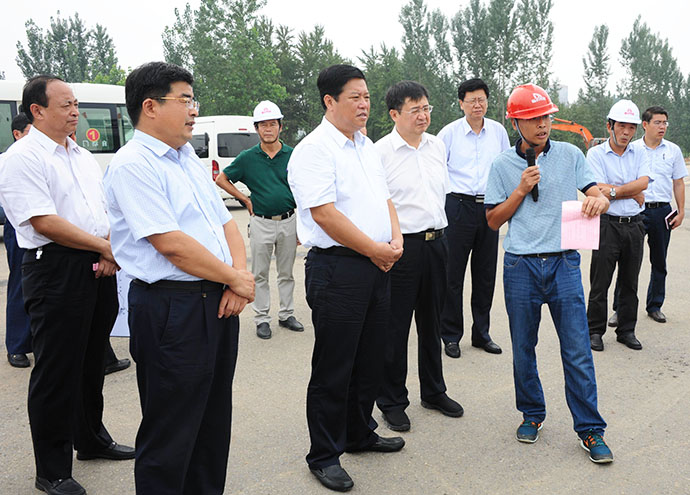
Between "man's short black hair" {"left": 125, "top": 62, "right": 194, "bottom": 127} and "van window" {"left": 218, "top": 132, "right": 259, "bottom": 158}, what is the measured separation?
16.5 meters

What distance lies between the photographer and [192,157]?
2.53 meters

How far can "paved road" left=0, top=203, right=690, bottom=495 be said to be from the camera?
311 centimetres

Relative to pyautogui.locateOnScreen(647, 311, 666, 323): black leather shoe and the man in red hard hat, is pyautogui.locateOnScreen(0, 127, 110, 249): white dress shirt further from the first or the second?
pyautogui.locateOnScreen(647, 311, 666, 323): black leather shoe

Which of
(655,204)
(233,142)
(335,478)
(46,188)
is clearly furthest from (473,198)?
(233,142)

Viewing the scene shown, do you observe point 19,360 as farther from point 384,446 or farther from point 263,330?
point 384,446

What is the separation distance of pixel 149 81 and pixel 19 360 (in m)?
3.69

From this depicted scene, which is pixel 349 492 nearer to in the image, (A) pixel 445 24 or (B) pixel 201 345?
(B) pixel 201 345

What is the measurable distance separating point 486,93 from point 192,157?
341 centimetres

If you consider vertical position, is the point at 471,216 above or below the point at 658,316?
above

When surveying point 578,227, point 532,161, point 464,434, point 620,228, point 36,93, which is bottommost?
point 464,434

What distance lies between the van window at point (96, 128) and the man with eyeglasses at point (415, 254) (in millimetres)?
12778

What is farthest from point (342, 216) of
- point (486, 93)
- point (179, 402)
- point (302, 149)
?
point (486, 93)

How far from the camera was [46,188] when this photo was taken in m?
3.10

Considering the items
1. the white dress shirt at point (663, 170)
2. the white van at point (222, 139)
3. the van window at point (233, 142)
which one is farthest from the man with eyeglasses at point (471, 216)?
the van window at point (233, 142)
